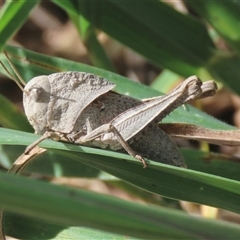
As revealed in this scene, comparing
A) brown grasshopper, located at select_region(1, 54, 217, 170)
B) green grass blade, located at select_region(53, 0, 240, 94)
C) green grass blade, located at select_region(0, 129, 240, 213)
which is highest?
green grass blade, located at select_region(53, 0, 240, 94)

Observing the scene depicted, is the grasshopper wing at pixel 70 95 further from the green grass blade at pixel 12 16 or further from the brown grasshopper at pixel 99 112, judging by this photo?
the green grass blade at pixel 12 16

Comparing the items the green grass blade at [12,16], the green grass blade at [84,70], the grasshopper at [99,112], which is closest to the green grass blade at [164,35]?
the green grass blade at [12,16]

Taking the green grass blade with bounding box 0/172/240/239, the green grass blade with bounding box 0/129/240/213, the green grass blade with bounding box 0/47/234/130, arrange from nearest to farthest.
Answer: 1. the green grass blade with bounding box 0/172/240/239
2. the green grass blade with bounding box 0/129/240/213
3. the green grass blade with bounding box 0/47/234/130

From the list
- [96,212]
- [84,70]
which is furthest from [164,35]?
[96,212]

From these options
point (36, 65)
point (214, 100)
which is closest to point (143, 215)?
point (36, 65)

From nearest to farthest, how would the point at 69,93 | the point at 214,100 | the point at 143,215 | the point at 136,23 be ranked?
the point at 143,215 < the point at 69,93 < the point at 136,23 < the point at 214,100

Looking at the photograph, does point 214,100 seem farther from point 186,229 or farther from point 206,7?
point 186,229

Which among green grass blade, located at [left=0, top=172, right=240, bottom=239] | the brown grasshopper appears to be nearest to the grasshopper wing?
the brown grasshopper

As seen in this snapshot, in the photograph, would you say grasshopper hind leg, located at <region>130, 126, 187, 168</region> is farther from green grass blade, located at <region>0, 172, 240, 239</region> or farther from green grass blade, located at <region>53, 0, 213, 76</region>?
Result: green grass blade, located at <region>0, 172, 240, 239</region>

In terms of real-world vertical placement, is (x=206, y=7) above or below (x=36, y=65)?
above

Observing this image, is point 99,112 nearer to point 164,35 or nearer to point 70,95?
point 70,95
